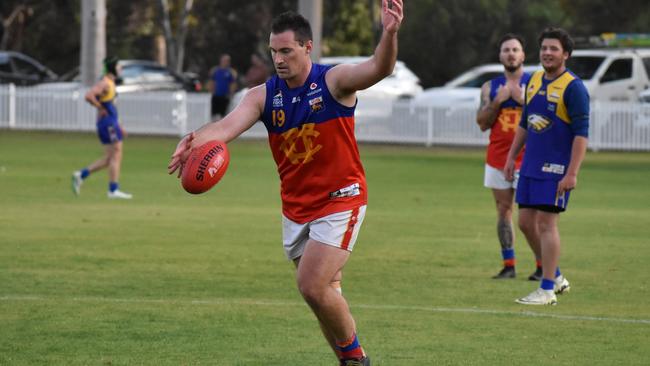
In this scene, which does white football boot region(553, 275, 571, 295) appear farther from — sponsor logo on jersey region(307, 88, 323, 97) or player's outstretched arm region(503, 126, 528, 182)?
sponsor logo on jersey region(307, 88, 323, 97)

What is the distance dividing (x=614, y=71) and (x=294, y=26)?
91.3 ft

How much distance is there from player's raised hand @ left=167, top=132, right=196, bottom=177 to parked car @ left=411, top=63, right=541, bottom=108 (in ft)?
85.2

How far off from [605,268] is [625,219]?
476 cm

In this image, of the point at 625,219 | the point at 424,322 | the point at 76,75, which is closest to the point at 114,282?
the point at 424,322

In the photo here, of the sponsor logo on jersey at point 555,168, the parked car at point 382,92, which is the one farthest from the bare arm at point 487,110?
the parked car at point 382,92

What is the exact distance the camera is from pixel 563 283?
11.5 m

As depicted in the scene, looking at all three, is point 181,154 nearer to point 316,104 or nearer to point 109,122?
point 316,104

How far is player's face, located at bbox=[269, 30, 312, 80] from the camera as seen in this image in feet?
25.1

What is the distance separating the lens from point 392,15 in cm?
722

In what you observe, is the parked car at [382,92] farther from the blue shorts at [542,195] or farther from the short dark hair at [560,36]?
the short dark hair at [560,36]

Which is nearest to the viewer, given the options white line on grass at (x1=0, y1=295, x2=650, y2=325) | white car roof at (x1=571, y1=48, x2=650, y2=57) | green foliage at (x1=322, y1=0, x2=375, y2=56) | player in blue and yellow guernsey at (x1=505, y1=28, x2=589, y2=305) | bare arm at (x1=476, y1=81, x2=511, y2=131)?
white line on grass at (x1=0, y1=295, x2=650, y2=325)

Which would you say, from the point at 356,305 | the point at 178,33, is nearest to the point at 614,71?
the point at 356,305

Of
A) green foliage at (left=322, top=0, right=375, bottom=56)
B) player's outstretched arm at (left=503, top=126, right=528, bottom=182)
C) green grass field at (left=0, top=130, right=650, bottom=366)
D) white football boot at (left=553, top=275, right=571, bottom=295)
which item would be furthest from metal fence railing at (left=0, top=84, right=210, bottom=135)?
white football boot at (left=553, top=275, right=571, bottom=295)

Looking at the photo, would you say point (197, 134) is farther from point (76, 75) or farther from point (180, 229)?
point (76, 75)
